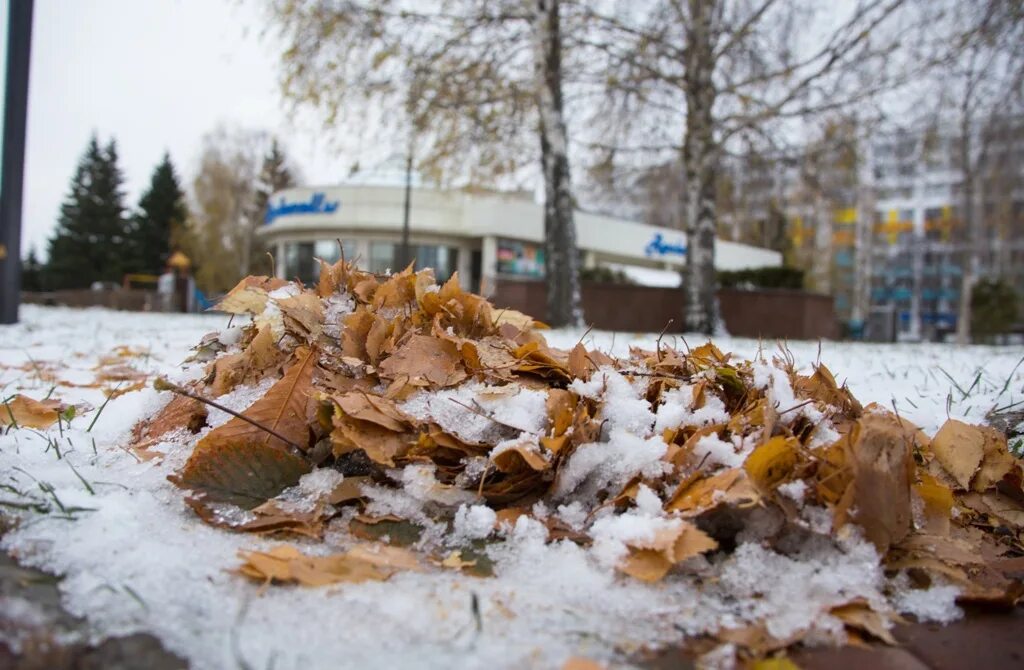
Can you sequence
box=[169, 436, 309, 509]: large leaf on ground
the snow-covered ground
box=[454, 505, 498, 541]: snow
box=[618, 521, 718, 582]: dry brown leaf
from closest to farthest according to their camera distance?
the snow-covered ground → box=[618, 521, 718, 582]: dry brown leaf → box=[454, 505, 498, 541]: snow → box=[169, 436, 309, 509]: large leaf on ground

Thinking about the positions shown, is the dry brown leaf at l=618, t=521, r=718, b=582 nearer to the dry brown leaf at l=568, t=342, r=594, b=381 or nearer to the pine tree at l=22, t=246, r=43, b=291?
the dry brown leaf at l=568, t=342, r=594, b=381

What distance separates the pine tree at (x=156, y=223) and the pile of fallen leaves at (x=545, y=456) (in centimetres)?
4654

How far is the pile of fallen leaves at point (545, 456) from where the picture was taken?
4.22 ft

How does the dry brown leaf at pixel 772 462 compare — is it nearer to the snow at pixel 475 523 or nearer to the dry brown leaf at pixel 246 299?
the snow at pixel 475 523

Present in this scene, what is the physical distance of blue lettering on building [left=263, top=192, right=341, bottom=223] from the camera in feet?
96.5

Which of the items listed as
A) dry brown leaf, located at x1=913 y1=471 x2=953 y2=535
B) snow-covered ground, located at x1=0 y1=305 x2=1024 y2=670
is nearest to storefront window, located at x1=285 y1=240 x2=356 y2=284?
snow-covered ground, located at x1=0 y1=305 x2=1024 y2=670

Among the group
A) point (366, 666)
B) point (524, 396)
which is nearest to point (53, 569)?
point (366, 666)

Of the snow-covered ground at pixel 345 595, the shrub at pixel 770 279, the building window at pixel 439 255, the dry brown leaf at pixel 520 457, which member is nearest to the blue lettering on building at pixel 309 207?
the building window at pixel 439 255

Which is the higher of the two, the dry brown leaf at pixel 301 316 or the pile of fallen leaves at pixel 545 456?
the dry brown leaf at pixel 301 316

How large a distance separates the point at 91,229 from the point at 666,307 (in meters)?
41.2

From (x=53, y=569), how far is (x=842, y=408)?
1.82 m

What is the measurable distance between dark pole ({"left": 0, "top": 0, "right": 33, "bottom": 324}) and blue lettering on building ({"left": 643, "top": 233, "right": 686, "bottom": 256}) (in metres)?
31.0

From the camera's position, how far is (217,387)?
1.93m

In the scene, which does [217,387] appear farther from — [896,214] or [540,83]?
[896,214]
